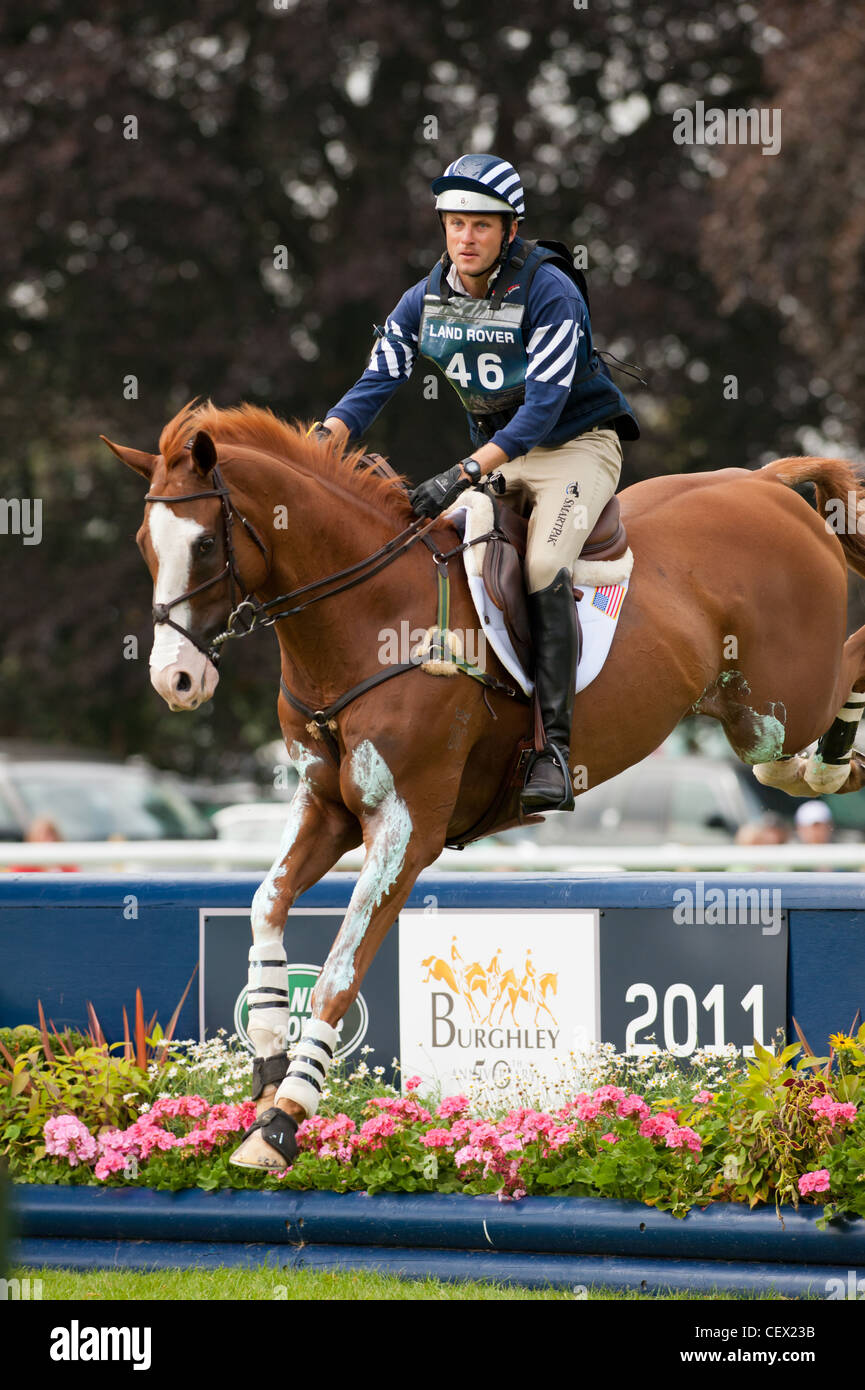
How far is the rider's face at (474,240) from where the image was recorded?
523cm

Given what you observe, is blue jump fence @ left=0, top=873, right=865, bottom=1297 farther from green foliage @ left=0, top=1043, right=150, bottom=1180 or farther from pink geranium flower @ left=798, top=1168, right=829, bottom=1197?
green foliage @ left=0, top=1043, right=150, bottom=1180

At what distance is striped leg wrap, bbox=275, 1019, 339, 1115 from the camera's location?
481 centimetres

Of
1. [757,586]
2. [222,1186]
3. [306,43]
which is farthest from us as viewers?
[306,43]

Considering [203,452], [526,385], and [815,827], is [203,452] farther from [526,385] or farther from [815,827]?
[815,827]

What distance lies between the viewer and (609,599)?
18.3ft

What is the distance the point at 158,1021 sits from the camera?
6477mm

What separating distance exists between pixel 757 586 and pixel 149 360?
13.4m

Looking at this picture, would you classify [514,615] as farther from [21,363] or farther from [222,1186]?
[21,363]

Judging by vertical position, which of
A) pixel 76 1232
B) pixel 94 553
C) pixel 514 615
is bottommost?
pixel 76 1232

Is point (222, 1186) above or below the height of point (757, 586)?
below

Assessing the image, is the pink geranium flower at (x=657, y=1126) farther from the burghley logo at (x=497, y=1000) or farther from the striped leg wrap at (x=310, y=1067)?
the striped leg wrap at (x=310, y=1067)

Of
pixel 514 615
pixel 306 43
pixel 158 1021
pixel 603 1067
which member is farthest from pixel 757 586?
pixel 306 43

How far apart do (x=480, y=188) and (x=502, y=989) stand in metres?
2.87

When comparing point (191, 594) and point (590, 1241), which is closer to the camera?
point (191, 594)
